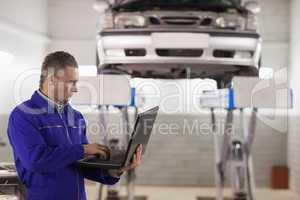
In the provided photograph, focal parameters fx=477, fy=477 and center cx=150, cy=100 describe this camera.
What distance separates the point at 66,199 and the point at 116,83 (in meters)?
1.92

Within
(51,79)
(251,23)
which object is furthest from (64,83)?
(251,23)

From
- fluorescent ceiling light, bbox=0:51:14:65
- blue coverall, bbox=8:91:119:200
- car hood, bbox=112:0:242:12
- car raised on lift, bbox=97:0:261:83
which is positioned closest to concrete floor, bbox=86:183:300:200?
fluorescent ceiling light, bbox=0:51:14:65

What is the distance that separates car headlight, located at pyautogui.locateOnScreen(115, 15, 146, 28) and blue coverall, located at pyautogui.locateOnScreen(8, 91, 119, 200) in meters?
2.11

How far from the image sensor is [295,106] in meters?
6.76

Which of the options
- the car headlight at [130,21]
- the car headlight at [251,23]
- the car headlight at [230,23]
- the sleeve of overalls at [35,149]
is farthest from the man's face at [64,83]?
the car headlight at [251,23]

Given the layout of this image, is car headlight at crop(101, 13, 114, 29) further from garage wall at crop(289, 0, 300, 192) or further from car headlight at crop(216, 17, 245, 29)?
garage wall at crop(289, 0, 300, 192)

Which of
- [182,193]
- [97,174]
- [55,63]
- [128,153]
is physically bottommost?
[182,193]

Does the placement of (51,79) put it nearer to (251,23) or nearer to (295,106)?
(251,23)

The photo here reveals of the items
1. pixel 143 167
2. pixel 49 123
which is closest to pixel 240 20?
pixel 49 123

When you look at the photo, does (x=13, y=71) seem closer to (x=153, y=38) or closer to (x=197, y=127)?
(x=153, y=38)

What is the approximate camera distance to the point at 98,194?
500 centimetres

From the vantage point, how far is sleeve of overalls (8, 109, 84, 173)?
1.84 m

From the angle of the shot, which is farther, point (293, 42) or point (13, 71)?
point (293, 42)

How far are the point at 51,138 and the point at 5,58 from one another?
3.28m
